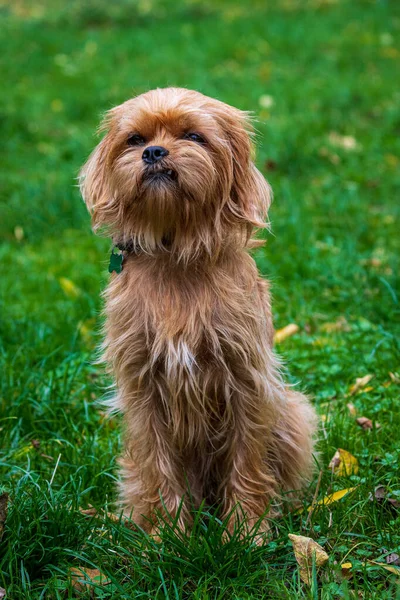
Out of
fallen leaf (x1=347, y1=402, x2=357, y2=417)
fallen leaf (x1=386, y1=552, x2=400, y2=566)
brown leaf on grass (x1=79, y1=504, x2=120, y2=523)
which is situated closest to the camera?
fallen leaf (x1=386, y1=552, x2=400, y2=566)

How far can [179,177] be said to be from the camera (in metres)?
2.85

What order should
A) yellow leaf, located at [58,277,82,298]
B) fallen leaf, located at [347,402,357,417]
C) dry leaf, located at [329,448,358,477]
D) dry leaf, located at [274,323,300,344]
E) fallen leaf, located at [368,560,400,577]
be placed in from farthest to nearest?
yellow leaf, located at [58,277,82,298]
dry leaf, located at [274,323,300,344]
fallen leaf, located at [347,402,357,417]
dry leaf, located at [329,448,358,477]
fallen leaf, located at [368,560,400,577]

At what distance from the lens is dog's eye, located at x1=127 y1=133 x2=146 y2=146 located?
2.98m

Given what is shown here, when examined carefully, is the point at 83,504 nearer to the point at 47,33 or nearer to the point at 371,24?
the point at 371,24

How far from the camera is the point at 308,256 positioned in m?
5.59

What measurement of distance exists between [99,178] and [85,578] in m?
1.46

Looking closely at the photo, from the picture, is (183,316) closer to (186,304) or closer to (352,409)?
(186,304)

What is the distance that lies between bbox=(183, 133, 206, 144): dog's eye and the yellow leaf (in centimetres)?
259

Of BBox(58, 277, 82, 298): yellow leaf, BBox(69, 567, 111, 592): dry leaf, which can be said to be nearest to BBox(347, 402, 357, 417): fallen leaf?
BBox(69, 567, 111, 592): dry leaf

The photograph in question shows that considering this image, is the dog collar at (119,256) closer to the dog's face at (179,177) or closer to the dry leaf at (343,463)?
the dog's face at (179,177)

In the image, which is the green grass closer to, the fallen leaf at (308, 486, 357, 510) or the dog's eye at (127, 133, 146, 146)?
the fallen leaf at (308, 486, 357, 510)

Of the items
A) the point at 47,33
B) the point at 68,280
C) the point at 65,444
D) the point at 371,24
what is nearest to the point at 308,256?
the point at 68,280

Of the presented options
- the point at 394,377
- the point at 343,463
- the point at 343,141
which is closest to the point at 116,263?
the point at 343,463

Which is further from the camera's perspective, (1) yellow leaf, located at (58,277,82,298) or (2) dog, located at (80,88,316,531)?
(1) yellow leaf, located at (58,277,82,298)
